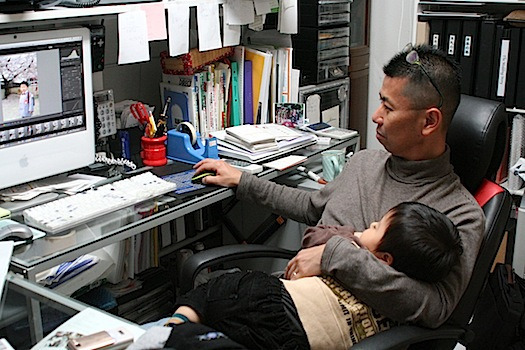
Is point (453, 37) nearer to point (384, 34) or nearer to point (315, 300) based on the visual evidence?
point (384, 34)

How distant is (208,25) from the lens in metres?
2.29

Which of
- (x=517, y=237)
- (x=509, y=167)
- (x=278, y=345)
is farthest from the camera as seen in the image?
(x=509, y=167)

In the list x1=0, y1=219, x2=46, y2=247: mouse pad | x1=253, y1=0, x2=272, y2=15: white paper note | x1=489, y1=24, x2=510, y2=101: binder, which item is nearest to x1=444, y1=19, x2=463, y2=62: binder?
x1=489, y1=24, x2=510, y2=101: binder

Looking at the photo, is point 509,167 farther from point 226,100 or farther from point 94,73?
point 94,73

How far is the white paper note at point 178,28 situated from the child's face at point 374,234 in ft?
3.17

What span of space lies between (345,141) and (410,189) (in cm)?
80

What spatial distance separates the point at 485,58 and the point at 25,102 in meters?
1.94

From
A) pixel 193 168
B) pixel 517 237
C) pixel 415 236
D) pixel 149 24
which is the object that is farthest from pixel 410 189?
pixel 517 237

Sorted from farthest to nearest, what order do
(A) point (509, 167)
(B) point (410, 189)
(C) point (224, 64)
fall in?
(A) point (509, 167) → (C) point (224, 64) → (B) point (410, 189)

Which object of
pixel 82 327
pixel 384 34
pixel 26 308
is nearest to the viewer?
pixel 82 327

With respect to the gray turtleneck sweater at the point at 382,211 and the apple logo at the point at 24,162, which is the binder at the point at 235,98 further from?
the apple logo at the point at 24,162

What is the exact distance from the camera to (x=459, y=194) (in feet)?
5.55

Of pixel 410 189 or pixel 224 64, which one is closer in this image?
pixel 410 189

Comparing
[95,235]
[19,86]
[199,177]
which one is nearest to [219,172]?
[199,177]
